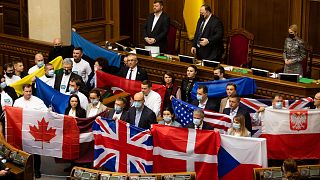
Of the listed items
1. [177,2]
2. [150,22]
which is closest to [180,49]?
[177,2]

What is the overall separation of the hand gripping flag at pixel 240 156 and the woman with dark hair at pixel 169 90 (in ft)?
7.55

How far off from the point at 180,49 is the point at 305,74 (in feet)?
13.9

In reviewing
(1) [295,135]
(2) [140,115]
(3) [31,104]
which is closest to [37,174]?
(3) [31,104]

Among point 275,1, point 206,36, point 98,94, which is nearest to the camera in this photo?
point 98,94

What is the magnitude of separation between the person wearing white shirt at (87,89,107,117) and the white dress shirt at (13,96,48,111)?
0.79m

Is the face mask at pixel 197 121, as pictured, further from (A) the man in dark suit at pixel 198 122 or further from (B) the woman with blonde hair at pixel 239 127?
(B) the woman with blonde hair at pixel 239 127

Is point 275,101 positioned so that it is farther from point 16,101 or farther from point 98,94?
point 16,101

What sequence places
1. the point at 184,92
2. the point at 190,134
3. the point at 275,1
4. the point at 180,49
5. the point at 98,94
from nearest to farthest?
1. the point at 190,134
2. the point at 98,94
3. the point at 184,92
4. the point at 275,1
5. the point at 180,49

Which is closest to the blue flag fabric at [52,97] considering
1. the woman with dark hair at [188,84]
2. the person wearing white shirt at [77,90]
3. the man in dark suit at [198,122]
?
the person wearing white shirt at [77,90]

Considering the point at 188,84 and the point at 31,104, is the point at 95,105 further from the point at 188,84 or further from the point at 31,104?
the point at 188,84

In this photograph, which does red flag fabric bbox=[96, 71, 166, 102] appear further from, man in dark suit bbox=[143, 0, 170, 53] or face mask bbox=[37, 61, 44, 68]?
man in dark suit bbox=[143, 0, 170, 53]

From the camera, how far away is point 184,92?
1593 centimetres

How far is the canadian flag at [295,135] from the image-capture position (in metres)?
14.1

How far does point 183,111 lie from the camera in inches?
581
